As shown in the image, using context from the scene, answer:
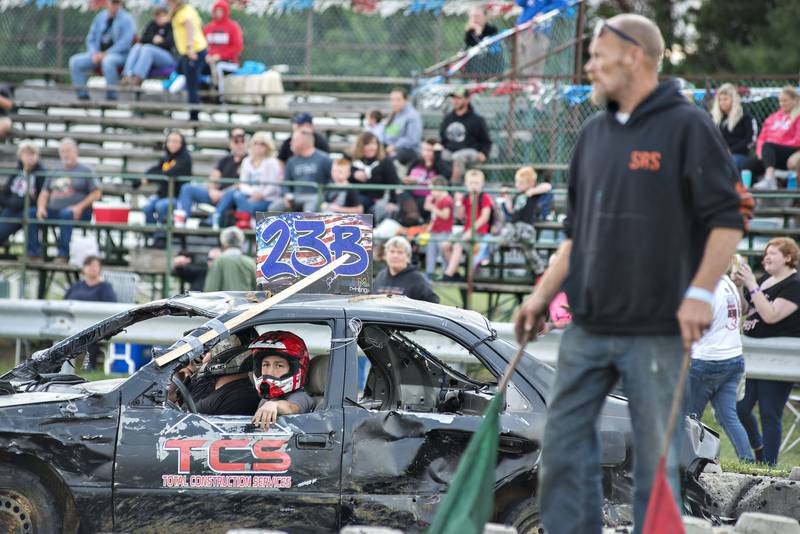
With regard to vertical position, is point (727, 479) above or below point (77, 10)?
below

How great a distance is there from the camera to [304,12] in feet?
82.4

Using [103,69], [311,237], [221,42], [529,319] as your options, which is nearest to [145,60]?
[103,69]

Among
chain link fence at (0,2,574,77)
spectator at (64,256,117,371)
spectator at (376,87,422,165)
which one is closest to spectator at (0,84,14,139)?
chain link fence at (0,2,574,77)

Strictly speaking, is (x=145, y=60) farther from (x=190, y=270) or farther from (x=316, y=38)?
(x=190, y=270)

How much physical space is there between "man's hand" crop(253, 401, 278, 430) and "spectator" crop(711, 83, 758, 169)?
29.9ft

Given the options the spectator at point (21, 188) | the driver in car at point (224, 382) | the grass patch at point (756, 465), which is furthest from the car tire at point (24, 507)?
the spectator at point (21, 188)

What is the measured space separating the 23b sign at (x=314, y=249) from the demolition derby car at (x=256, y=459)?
67cm

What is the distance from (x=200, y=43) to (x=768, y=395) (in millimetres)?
12482

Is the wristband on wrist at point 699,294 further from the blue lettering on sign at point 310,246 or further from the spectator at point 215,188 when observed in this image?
the spectator at point 215,188

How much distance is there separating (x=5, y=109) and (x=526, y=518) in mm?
16021

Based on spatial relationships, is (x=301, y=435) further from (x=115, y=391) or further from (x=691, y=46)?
(x=691, y=46)

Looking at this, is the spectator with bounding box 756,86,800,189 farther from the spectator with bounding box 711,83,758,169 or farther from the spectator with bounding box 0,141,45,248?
the spectator with bounding box 0,141,45,248

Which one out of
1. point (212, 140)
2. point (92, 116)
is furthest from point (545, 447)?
point (92, 116)

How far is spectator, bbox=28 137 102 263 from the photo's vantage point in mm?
14844
